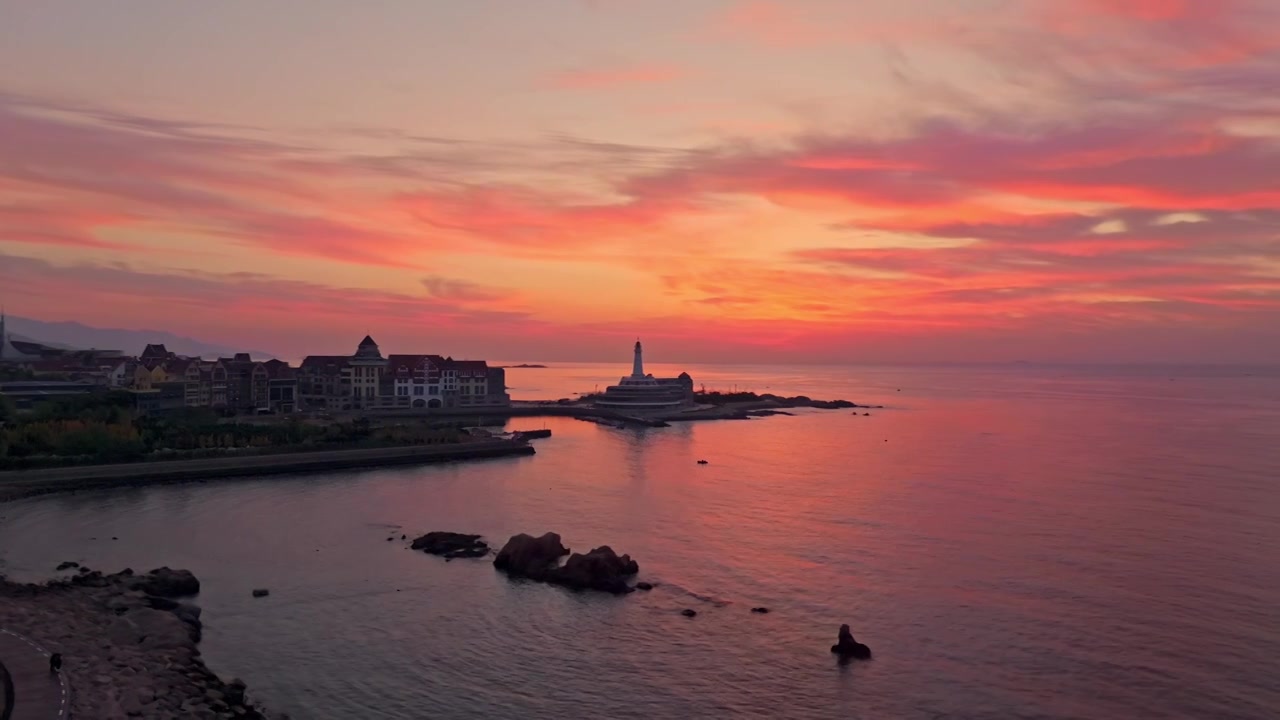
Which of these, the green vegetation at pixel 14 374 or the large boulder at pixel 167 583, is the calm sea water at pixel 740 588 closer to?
the large boulder at pixel 167 583

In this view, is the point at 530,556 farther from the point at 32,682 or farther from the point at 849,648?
the point at 32,682

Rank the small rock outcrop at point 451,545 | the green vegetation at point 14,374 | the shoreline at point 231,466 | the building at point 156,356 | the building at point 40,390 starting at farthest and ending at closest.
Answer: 1. the building at point 156,356
2. the green vegetation at point 14,374
3. the building at point 40,390
4. the shoreline at point 231,466
5. the small rock outcrop at point 451,545

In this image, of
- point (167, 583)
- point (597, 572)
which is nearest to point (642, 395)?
point (597, 572)

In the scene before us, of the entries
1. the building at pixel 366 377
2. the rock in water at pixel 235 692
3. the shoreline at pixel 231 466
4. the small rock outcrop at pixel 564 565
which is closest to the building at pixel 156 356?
the building at pixel 366 377

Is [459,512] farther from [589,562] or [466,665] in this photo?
[466,665]

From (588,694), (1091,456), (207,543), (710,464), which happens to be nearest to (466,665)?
(588,694)
